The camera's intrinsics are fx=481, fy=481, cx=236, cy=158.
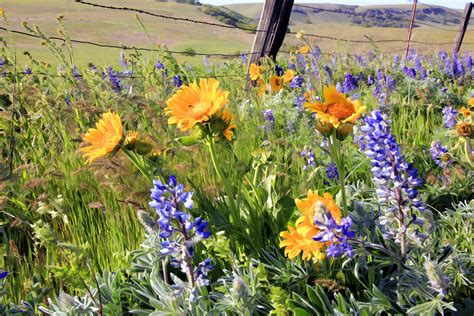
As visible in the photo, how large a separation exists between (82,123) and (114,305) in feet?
5.93

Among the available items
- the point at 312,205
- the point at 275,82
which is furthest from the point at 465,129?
the point at 275,82

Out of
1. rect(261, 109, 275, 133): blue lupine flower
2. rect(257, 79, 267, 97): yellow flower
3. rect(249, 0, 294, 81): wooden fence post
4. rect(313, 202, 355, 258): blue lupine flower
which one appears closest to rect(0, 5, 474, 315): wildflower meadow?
rect(313, 202, 355, 258): blue lupine flower

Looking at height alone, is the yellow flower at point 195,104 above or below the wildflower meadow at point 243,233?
above

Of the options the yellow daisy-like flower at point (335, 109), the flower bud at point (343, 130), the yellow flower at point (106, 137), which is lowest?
the yellow flower at point (106, 137)

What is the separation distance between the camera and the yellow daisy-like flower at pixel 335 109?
1.43 m

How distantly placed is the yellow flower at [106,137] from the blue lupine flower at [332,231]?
0.72 metres

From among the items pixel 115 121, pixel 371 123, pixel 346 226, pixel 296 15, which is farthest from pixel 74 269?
pixel 296 15

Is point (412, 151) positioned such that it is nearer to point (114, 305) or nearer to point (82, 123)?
point (114, 305)

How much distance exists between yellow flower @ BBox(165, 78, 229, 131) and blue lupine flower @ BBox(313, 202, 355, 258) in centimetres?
51

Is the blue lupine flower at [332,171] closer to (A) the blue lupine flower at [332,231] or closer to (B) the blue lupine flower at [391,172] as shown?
(B) the blue lupine flower at [391,172]

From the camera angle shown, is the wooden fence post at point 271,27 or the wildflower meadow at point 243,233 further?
the wooden fence post at point 271,27

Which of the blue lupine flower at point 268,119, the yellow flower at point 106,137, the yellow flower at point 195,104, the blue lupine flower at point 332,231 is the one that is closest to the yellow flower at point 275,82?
the blue lupine flower at point 268,119

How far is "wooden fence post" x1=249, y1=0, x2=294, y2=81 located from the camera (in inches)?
190

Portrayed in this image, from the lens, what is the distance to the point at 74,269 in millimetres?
1251
